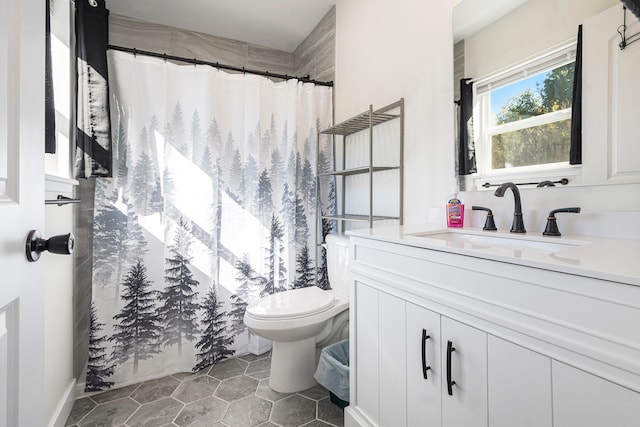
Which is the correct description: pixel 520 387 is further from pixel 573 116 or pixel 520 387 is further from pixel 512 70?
pixel 512 70

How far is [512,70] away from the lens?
121 cm

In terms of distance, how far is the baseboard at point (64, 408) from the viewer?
1.43m

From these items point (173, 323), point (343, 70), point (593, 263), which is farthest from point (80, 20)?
point (593, 263)

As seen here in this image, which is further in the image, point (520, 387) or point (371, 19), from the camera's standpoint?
point (371, 19)

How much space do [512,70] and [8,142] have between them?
4.95 ft

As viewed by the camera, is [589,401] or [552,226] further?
[552,226]

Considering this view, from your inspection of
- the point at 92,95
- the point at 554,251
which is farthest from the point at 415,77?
the point at 92,95

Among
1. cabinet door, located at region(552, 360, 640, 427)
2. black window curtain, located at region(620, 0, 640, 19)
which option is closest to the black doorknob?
cabinet door, located at region(552, 360, 640, 427)

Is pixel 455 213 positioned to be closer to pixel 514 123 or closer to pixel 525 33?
pixel 514 123

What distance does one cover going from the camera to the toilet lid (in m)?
1.61

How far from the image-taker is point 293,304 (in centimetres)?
172

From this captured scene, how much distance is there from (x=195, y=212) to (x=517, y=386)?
73.0 inches

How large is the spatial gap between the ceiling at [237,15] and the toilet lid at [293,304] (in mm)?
2067

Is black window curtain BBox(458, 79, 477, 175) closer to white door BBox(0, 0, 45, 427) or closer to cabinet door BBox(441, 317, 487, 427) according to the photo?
cabinet door BBox(441, 317, 487, 427)
